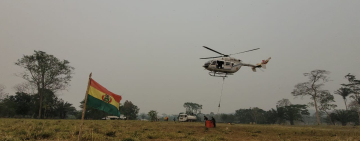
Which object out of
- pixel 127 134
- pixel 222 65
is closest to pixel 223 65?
pixel 222 65

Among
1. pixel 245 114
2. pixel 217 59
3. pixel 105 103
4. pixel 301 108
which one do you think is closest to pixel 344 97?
pixel 301 108

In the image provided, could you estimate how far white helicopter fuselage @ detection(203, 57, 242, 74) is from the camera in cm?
2327

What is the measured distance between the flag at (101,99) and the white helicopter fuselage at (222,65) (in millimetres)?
15980

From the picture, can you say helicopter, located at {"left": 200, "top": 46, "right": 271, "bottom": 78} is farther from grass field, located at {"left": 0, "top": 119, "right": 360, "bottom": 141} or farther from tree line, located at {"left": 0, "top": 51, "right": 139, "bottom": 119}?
tree line, located at {"left": 0, "top": 51, "right": 139, "bottom": 119}

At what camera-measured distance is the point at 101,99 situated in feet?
26.8

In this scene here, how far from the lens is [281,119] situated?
8500 centimetres

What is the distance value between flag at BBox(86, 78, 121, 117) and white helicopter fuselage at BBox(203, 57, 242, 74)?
15980 millimetres

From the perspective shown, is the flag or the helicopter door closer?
the flag

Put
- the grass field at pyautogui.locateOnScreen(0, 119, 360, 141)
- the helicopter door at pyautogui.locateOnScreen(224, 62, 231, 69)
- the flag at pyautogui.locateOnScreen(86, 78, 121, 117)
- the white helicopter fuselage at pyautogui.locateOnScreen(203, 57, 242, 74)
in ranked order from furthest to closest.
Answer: the helicopter door at pyautogui.locateOnScreen(224, 62, 231, 69), the white helicopter fuselage at pyautogui.locateOnScreen(203, 57, 242, 74), the grass field at pyautogui.locateOnScreen(0, 119, 360, 141), the flag at pyautogui.locateOnScreen(86, 78, 121, 117)

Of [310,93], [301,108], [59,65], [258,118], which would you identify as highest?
[59,65]

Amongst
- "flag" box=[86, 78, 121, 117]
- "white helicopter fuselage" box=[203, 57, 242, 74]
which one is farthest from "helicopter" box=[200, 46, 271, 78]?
"flag" box=[86, 78, 121, 117]

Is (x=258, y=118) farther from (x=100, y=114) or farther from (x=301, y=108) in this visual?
(x=100, y=114)

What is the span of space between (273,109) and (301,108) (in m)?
14.2

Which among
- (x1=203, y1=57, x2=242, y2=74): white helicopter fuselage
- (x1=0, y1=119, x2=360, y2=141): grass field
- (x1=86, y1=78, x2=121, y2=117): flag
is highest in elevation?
(x1=203, y1=57, x2=242, y2=74): white helicopter fuselage
